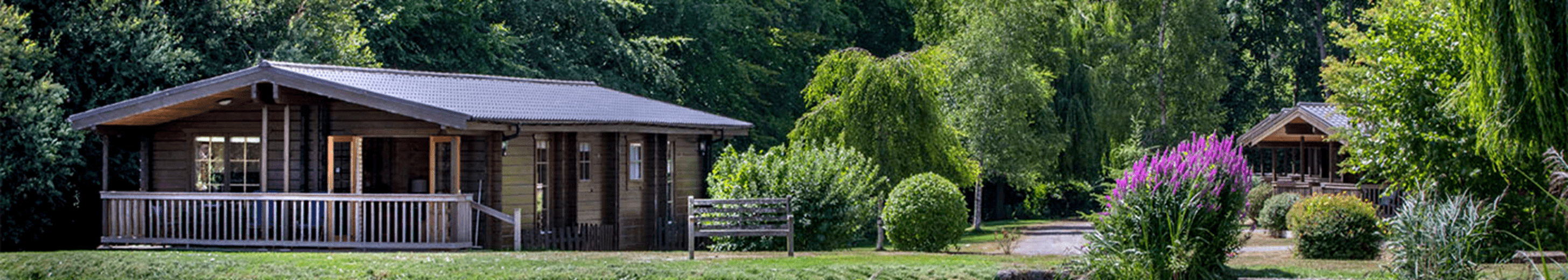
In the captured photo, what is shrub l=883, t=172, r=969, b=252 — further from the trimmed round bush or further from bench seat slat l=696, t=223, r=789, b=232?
the trimmed round bush

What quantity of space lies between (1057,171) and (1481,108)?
26.9m

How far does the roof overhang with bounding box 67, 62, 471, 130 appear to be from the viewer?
58.4 feet

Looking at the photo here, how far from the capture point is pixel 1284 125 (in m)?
31.3

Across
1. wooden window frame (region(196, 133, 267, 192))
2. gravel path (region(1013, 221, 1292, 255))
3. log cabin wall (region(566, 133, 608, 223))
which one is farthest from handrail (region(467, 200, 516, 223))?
gravel path (region(1013, 221, 1292, 255))

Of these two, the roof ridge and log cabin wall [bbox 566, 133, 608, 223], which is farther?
log cabin wall [bbox 566, 133, 608, 223]

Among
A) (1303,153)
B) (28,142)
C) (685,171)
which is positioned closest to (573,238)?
(685,171)

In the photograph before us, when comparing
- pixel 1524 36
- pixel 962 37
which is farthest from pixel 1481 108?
pixel 962 37

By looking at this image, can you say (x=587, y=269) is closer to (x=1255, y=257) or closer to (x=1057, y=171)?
(x=1255, y=257)

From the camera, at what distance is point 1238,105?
5272cm

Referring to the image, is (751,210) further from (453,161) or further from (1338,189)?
(1338,189)

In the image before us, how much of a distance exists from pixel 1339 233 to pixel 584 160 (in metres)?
10.1

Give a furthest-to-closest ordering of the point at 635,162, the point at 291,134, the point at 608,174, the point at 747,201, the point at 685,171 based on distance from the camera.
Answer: the point at 685,171, the point at 635,162, the point at 608,174, the point at 291,134, the point at 747,201

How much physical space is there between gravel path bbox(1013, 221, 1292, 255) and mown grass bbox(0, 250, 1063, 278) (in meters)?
1.56

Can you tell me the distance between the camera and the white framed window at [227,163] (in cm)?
2041
